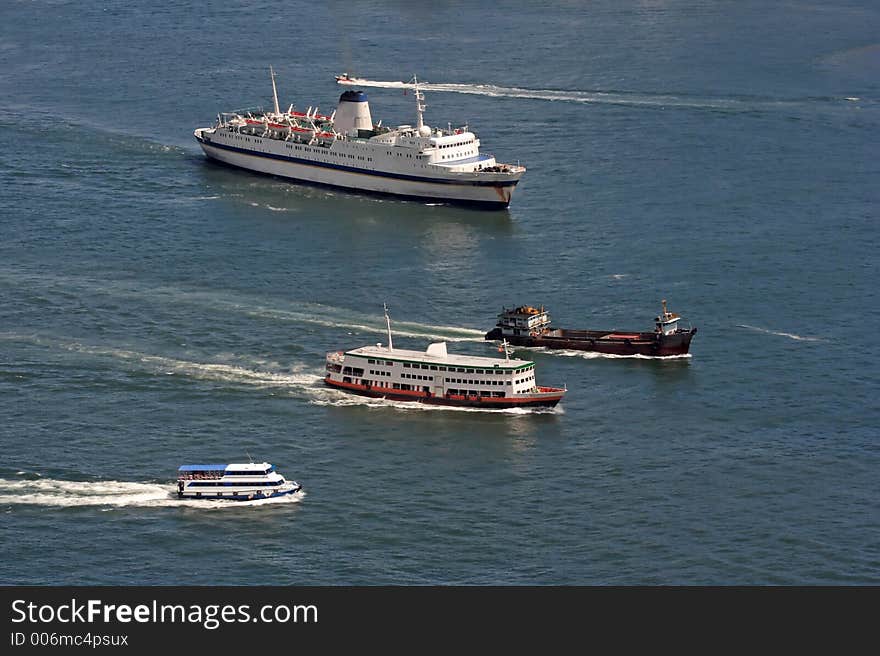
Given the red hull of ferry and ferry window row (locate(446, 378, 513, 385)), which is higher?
ferry window row (locate(446, 378, 513, 385))

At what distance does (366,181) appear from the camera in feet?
630

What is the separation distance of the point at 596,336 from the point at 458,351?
10.8 metres

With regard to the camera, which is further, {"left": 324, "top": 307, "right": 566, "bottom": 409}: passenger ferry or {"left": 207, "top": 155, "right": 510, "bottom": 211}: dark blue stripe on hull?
{"left": 207, "top": 155, "right": 510, "bottom": 211}: dark blue stripe on hull

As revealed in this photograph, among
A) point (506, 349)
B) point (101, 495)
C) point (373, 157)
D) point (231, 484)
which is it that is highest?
point (373, 157)

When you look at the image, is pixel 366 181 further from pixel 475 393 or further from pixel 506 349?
pixel 475 393

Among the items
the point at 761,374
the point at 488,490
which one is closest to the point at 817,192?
the point at 761,374

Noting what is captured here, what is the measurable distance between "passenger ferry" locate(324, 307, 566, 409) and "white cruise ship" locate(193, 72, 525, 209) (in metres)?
50.2

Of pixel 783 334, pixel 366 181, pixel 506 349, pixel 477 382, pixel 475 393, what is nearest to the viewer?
pixel 477 382

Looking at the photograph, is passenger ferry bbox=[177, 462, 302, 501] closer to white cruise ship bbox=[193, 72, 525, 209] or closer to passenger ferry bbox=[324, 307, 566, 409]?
passenger ferry bbox=[324, 307, 566, 409]

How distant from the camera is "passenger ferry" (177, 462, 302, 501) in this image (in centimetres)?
11350

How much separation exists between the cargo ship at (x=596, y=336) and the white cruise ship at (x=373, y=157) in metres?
40.2

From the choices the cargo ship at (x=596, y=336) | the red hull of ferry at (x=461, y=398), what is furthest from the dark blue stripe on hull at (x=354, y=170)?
the red hull of ferry at (x=461, y=398)

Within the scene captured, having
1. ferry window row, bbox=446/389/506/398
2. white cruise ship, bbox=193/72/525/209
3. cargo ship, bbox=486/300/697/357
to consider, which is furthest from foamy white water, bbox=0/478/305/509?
white cruise ship, bbox=193/72/525/209

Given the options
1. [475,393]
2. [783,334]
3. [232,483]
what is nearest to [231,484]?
[232,483]
